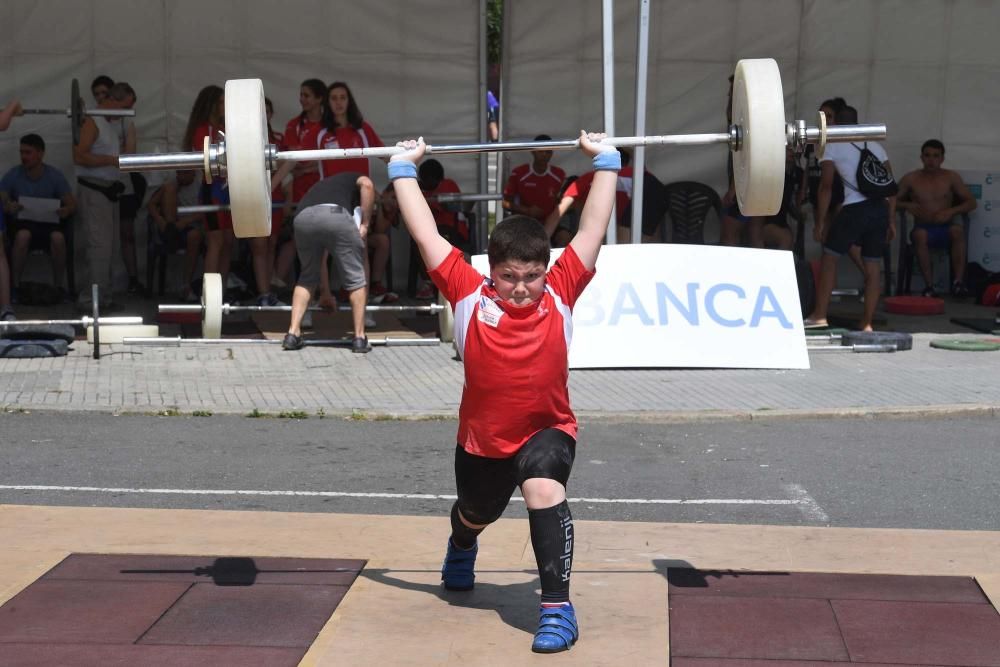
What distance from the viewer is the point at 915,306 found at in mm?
11750

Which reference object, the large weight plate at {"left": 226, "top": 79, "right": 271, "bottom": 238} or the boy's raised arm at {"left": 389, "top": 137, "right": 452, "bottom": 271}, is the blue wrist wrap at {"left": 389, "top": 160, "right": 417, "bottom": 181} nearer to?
the boy's raised arm at {"left": 389, "top": 137, "right": 452, "bottom": 271}

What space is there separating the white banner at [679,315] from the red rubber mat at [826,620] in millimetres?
4103

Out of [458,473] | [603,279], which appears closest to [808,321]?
Answer: [603,279]

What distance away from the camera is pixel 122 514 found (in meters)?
5.52

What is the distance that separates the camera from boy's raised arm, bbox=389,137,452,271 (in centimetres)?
433

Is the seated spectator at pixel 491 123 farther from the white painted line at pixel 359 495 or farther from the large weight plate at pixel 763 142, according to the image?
the large weight plate at pixel 763 142

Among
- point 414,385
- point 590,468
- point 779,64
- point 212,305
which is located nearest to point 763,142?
point 590,468

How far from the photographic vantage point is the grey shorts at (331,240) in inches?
365

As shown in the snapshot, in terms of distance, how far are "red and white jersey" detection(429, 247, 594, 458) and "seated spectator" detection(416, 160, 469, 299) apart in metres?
7.65

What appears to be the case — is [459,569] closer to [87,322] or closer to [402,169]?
[402,169]

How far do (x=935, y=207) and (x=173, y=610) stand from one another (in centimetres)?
999

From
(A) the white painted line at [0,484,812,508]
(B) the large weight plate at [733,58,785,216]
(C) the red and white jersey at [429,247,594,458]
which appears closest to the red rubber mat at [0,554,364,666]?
(C) the red and white jersey at [429,247,594,458]

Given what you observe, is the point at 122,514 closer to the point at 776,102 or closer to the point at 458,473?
the point at 458,473


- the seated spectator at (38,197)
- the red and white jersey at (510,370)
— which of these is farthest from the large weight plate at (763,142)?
the seated spectator at (38,197)
